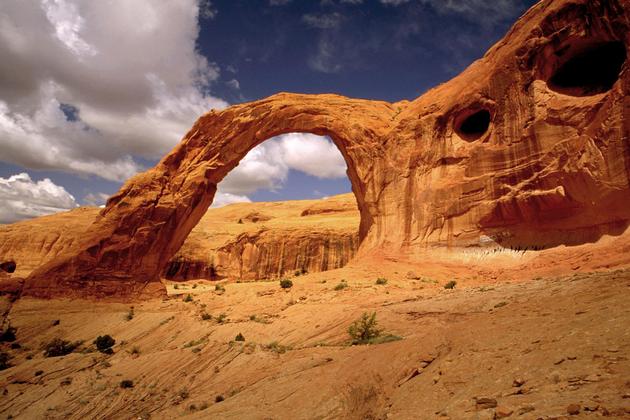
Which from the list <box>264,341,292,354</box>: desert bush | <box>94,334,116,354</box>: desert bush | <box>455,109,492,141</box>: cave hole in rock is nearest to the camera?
<box>264,341,292,354</box>: desert bush

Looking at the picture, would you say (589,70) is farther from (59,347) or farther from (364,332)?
(59,347)

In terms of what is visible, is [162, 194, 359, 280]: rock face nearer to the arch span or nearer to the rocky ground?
the arch span

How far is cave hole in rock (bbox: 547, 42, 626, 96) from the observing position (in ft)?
43.5

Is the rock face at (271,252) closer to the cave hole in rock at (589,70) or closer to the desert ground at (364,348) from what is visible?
the desert ground at (364,348)

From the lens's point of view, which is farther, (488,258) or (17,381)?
(488,258)

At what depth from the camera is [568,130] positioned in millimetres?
13242

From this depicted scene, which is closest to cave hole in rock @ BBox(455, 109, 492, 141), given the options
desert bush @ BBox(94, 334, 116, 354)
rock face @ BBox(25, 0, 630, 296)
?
rock face @ BBox(25, 0, 630, 296)

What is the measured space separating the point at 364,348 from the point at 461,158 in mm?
12324

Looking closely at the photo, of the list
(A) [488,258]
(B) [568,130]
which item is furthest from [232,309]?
(B) [568,130]

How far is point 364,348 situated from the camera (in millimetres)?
7305

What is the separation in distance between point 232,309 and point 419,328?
807 cm

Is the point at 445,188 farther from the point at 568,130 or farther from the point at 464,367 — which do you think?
the point at 464,367

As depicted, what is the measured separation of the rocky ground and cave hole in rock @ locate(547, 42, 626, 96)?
5.88 meters

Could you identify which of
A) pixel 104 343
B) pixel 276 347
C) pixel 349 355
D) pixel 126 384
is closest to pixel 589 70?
pixel 349 355
